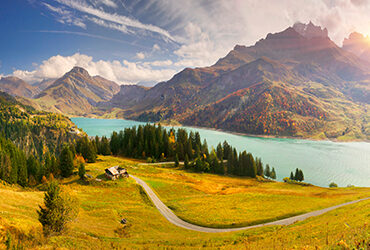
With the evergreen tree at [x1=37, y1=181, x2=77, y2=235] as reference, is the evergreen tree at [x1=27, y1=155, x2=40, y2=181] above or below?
below

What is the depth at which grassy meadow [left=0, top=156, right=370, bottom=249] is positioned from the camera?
19.3 m

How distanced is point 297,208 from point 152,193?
129 ft

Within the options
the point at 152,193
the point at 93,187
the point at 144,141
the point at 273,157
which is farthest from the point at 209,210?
the point at 273,157

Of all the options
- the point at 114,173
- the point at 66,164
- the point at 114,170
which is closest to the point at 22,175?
the point at 66,164

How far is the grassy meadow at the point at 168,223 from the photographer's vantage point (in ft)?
Result: 63.2

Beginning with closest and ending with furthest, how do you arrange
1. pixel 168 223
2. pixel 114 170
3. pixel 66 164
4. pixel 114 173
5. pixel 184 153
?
1. pixel 168 223
2. pixel 114 173
3. pixel 114 170
4. pixel 66 164
5. pixel 184 153

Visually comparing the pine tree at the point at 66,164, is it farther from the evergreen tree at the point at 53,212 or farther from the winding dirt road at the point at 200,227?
the evergreen tree at the point at 53,212

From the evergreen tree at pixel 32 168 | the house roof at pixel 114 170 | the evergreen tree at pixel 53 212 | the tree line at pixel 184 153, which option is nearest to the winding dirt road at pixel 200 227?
the house roof at pixel 114 170

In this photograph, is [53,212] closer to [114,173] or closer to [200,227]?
[200,227]

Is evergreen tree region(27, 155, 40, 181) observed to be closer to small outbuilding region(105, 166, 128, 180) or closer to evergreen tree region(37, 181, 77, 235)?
small outbuilding region(105, 166, 128, 180)

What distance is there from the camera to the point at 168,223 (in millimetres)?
36938

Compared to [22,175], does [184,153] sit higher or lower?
higher

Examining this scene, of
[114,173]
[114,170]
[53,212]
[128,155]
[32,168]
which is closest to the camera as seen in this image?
[53,212]

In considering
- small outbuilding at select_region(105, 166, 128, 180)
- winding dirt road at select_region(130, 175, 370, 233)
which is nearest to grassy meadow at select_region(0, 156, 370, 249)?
winding dirt road at select_region(130, 175, 370, 233)
